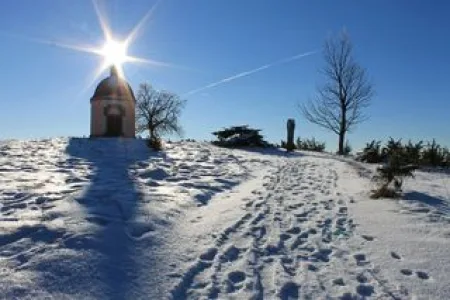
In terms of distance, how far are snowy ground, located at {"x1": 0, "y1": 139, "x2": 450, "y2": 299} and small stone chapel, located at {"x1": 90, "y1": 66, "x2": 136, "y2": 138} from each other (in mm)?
16495

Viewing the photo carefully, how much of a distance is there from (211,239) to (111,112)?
22241 millimetres

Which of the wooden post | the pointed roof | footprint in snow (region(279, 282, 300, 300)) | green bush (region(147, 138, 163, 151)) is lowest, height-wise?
footprint in snow (region(279, 282, 300, 300))

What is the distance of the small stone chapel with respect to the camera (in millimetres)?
26359

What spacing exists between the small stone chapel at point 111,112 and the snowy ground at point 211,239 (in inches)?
649

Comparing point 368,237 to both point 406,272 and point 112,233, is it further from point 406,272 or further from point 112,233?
point 112,233

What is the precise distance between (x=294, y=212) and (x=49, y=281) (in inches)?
167

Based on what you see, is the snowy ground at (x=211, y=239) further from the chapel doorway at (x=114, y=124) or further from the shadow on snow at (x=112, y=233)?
the chapel doorway at (x=114, y=124)

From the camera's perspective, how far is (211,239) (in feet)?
17.9

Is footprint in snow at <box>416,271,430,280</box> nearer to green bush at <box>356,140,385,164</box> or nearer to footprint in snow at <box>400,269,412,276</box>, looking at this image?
footprint in snow at <box>400,269,412,276</box>

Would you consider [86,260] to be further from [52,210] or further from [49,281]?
[52,210]

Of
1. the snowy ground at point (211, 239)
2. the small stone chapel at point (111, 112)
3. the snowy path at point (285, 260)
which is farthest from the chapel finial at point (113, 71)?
the snowy path at point (285, 260)

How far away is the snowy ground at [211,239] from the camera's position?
3.97 metres

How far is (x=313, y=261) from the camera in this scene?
15.9 feet

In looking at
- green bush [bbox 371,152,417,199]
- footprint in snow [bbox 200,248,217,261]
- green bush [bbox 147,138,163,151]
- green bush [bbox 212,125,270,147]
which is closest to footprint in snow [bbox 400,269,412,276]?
footprint in snow [bbox 200,248,217,261]
